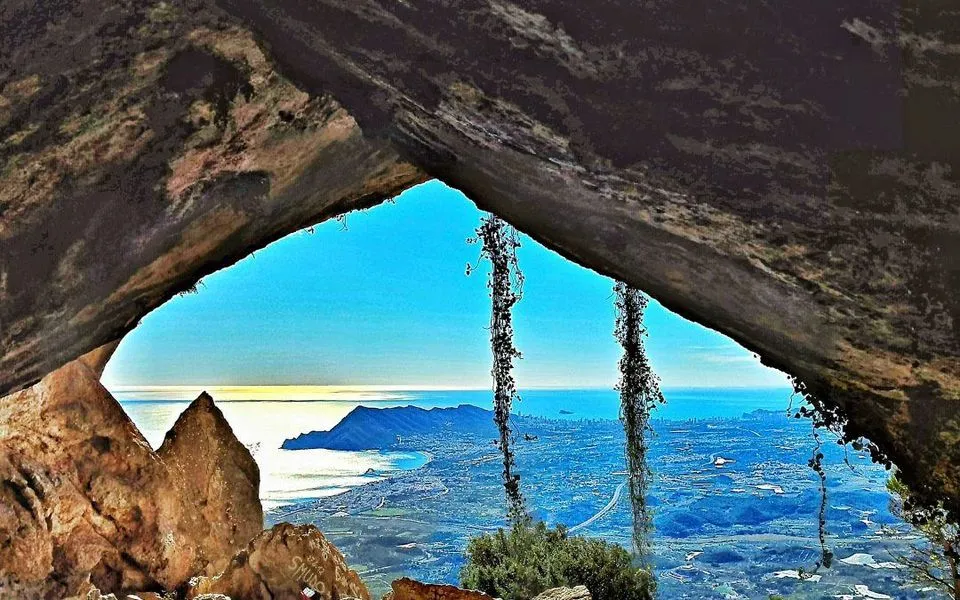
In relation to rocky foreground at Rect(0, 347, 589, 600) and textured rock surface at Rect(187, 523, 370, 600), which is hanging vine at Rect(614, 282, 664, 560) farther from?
textured rock surface at Rect(187, 523, 370, 600)

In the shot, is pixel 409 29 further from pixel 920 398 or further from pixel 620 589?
pixel 620 589

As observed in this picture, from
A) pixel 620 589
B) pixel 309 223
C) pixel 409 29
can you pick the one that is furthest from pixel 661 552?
pixel 409 29

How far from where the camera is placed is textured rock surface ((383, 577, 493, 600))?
21.5ft

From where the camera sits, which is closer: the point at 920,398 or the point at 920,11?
the point at 920,11

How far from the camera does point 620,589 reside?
730cm

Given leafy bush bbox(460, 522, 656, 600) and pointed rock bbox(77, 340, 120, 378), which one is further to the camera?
leafy bush bbox(460, 522, 656, 600)

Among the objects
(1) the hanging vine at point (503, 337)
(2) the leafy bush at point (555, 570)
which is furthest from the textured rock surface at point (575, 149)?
(2) the leafy bush at point (555, 570)

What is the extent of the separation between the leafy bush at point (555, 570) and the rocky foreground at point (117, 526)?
68cm

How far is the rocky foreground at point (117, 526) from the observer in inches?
236

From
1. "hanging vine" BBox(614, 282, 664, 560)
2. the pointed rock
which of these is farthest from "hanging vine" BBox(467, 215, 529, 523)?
the pointed rock

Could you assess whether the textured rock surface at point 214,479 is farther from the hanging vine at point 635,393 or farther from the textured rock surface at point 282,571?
the hanging vine at point 635,393

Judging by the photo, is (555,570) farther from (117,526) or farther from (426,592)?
(117,526)

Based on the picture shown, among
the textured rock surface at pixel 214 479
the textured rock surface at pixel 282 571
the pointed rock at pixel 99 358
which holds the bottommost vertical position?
the textured rock surface at pixel 282 571

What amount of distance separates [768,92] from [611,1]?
512 millimetres
